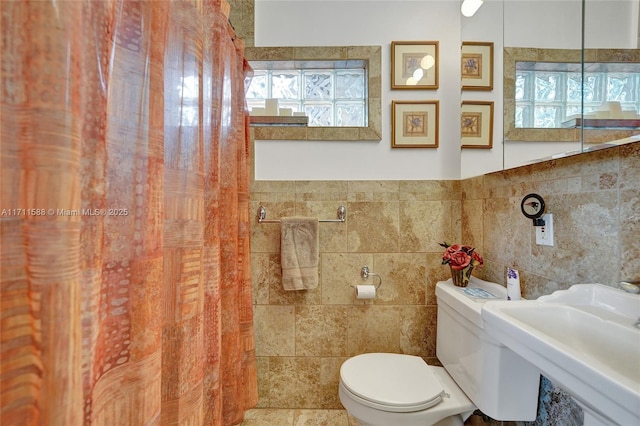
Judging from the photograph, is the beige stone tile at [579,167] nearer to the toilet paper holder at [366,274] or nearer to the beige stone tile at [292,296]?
the toilet paper holder at [366,274]

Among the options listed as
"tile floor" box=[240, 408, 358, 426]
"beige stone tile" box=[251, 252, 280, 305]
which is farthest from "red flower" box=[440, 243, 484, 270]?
"tile floor" box=[240, 408, 358, 426]

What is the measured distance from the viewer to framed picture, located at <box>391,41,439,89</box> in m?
1.60

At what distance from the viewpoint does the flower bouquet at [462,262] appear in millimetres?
1354

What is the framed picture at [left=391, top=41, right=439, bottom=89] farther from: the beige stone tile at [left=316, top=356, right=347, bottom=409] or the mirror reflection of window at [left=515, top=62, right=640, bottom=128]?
the beige stone tile at [left=316, top=356, right=347, bottom=409]

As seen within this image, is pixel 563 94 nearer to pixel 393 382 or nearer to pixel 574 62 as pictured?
pixel 574 62

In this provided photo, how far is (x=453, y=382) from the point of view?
4.09 ft

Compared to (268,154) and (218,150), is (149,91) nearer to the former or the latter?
(218,150)

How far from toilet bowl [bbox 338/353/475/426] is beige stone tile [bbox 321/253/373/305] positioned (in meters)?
0.37

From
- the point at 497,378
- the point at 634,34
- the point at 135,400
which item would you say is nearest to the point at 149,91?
the point at 135,400

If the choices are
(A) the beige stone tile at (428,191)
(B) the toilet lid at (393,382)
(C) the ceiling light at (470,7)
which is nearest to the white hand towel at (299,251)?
(B) the toilet lid at (393,382)

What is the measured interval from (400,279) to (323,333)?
55 centimetres

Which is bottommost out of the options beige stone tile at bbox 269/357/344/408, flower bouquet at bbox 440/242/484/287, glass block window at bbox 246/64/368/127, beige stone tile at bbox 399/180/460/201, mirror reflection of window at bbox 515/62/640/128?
beige stone tile at bbox 269/357/344/408

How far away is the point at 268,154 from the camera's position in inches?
63.9

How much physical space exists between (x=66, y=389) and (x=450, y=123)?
1859mm
